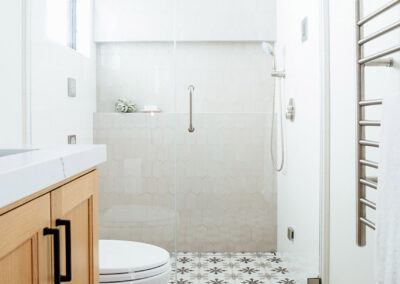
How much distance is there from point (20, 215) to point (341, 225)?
5.63 feet

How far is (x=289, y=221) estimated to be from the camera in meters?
2.59

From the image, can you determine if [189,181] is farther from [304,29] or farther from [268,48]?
[304,29]

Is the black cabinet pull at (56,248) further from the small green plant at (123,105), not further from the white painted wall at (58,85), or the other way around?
the small green plant at (123,105)

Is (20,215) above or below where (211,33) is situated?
below

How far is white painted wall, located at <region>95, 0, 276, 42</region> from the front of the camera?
249cm

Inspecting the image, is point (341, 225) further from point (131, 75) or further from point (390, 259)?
point (131, 75)

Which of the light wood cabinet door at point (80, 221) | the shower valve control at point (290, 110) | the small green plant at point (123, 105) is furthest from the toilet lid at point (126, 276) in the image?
the shower valve control at point (290, 110)

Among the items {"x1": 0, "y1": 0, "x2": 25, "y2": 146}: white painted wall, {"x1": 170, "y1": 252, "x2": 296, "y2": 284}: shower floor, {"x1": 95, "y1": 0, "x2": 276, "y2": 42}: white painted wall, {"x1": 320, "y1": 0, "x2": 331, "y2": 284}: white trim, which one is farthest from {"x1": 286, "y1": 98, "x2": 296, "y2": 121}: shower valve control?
{"x1": 0, "y1": 0, "x2": 25, "y2": 146}: white painted wall

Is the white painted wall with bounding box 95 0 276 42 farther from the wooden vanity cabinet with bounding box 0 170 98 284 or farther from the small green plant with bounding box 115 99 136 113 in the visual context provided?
the wooden vanity cabinet with bounding box 0 170 98 284

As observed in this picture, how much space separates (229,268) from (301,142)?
Answer: 2.79 ft

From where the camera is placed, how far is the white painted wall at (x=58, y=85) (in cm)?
226

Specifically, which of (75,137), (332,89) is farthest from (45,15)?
(332,89)

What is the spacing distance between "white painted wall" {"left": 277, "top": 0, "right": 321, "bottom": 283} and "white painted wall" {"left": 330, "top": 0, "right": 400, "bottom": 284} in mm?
144

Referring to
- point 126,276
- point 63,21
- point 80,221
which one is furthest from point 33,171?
point 63,21
